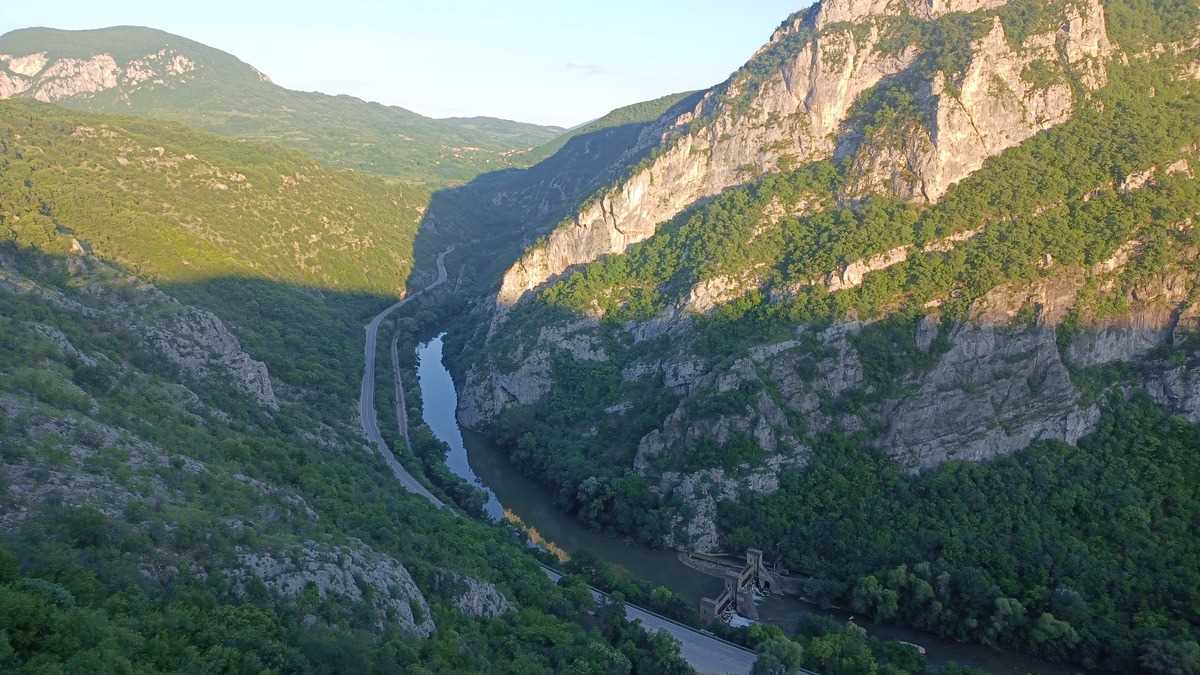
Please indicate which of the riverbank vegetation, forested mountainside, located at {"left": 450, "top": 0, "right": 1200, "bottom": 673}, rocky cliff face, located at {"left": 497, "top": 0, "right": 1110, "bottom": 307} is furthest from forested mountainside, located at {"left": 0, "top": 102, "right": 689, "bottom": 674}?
rocky cliff face, located at {"left": 497, "top": 0, "right": 1110, "bottom": 307}

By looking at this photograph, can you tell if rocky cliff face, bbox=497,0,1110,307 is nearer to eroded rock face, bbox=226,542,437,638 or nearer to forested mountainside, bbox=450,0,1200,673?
forested mountainside, bbox=450,0,1200,673

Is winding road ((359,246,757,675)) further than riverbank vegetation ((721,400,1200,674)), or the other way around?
riverbank vegetation ((721,400,1200,674))

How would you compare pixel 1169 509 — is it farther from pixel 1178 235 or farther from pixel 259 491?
pixel 259 491

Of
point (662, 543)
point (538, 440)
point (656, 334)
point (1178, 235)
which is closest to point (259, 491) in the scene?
point (662, 543)

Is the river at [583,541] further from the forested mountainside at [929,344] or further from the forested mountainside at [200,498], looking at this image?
the forested mountainside at [200,498]

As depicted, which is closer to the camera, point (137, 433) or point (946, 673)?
point (137, 433)

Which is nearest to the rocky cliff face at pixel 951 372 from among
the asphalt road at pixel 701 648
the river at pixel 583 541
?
the river at pixel 583 541
